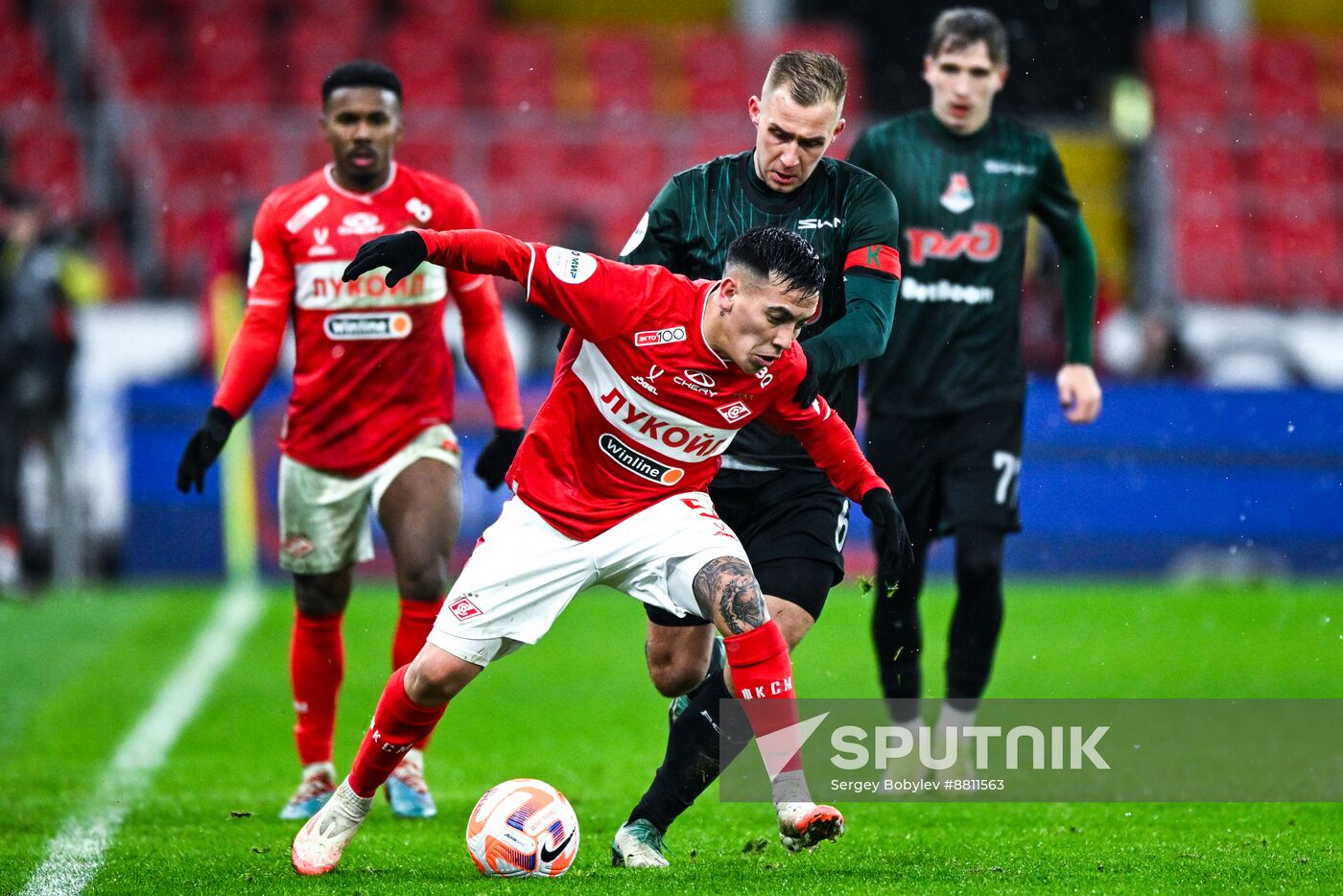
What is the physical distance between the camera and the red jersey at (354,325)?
6520 millimetres

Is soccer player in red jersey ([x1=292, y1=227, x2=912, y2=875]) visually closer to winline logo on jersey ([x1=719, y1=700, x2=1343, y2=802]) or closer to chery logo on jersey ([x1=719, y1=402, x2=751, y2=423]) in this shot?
chery logo on jersey ([x1=719, y1=402, x2=751, y2=423])

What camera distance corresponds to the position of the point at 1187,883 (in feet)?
16.4

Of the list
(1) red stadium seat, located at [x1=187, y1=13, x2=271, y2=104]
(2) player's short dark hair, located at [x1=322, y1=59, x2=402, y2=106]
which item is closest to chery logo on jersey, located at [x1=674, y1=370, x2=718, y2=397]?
(2) player's short dark hair, located at [x1=322, y1=59, x2=402, y2=106]

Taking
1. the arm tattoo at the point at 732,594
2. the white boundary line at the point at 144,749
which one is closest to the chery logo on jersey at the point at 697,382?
the arm tattoo at the point at 732,594

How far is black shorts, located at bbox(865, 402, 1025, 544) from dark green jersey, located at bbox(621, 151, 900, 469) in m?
1.07

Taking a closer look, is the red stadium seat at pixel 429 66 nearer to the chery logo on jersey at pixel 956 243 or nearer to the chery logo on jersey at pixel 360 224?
the chery logo on jersey at pixel 360 224

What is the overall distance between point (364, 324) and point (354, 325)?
0.03 metres

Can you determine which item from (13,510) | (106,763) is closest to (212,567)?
(13,510)

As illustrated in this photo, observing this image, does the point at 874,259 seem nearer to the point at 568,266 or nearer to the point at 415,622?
the point at 568,266

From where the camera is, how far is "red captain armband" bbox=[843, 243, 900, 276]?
18.0 ft

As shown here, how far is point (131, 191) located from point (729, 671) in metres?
12.4

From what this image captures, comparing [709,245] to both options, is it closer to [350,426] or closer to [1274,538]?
[350,426]

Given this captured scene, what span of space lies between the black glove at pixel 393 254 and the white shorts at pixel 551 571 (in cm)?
84

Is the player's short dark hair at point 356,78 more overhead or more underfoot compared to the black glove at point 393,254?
more overhead
